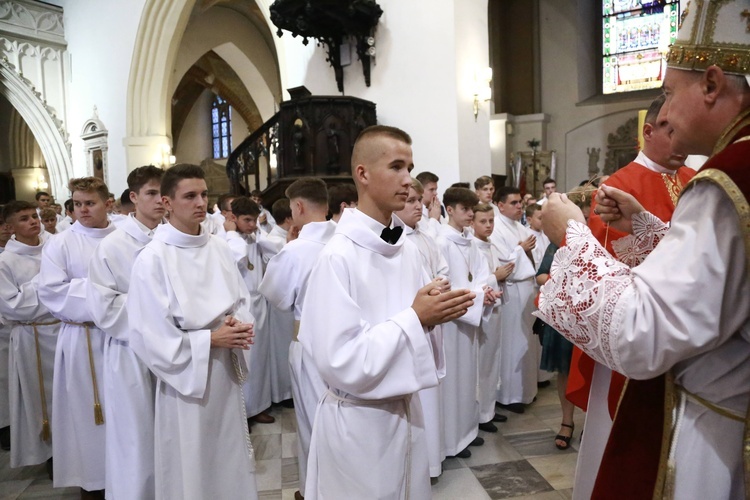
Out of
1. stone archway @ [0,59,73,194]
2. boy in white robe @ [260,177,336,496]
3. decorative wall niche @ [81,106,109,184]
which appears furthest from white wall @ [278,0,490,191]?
stone archway @ [0,59,73,194]

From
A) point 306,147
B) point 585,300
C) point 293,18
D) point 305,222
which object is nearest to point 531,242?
point 305,222

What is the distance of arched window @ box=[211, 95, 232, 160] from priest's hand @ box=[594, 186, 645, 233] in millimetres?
23146

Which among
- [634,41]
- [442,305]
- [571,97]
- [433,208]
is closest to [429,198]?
[433,208]

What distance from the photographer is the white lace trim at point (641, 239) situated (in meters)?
1.82

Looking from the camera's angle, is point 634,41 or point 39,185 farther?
point 39,185

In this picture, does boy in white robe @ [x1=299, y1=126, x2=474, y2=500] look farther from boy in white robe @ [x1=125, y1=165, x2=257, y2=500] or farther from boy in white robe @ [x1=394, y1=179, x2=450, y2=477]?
boy in white robe @ [x1=394, y1=179, x2=450, y2=477]

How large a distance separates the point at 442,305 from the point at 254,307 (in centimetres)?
376

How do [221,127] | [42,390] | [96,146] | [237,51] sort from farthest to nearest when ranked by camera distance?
1. [221,127]
2. [237,51]
3. [96,146]
4. [42,390]

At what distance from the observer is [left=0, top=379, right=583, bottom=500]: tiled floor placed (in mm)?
3587

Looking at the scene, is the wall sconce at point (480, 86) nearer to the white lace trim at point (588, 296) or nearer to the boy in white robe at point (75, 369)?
the boy in white robe at point (75, 369)

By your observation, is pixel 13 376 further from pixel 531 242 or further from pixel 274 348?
pixel 531 242

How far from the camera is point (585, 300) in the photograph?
1.33 m

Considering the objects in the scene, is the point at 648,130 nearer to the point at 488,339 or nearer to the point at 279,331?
the point at 488,339

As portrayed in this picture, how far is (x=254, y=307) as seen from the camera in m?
5.26
